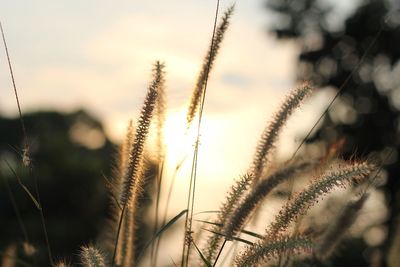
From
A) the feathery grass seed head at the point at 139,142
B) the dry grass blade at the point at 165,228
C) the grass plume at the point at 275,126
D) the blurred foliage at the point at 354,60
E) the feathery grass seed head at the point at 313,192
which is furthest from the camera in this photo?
the blurred foliage at the point at 354,60

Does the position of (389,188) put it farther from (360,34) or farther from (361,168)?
(361,168)

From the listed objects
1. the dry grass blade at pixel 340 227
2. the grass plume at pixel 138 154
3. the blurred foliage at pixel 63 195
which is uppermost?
the blurred foliage at pixel 63 195

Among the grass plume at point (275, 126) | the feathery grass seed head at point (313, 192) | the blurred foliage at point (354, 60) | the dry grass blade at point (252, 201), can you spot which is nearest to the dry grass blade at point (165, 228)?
the dry grass blade at point (252, 201)

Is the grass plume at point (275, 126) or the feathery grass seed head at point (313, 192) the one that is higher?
the grass plume at point (275, 126)

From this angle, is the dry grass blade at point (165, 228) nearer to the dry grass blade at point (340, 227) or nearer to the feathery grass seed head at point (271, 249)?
the feathery grass seed head at point (271, 249)

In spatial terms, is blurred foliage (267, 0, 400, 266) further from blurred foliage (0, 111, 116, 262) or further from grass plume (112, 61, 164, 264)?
grass plume (112, 61, 164, 264)

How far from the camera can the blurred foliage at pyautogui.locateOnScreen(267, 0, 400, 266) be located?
41188mm

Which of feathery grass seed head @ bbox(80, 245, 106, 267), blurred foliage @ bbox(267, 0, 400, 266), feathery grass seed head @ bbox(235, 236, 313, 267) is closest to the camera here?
feathery grass seed head @ bbox(235, 236, 313, 267)

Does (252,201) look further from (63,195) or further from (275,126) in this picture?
(63,195)

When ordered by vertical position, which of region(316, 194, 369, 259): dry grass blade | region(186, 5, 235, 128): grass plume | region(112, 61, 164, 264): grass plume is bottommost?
region(316, 194, 369, 259): dry grass blade

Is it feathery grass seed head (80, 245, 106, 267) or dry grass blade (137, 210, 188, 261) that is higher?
dry grass blade (137, 210, 188, 261)

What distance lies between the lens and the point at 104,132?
6072cm

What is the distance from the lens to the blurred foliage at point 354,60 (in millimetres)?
41188

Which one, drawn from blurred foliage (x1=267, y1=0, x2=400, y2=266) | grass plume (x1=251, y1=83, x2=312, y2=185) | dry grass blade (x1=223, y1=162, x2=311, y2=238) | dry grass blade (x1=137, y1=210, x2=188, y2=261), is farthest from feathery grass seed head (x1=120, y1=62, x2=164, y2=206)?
blurred foliage (x1=267, y1=0, x2=400, y2=266)
